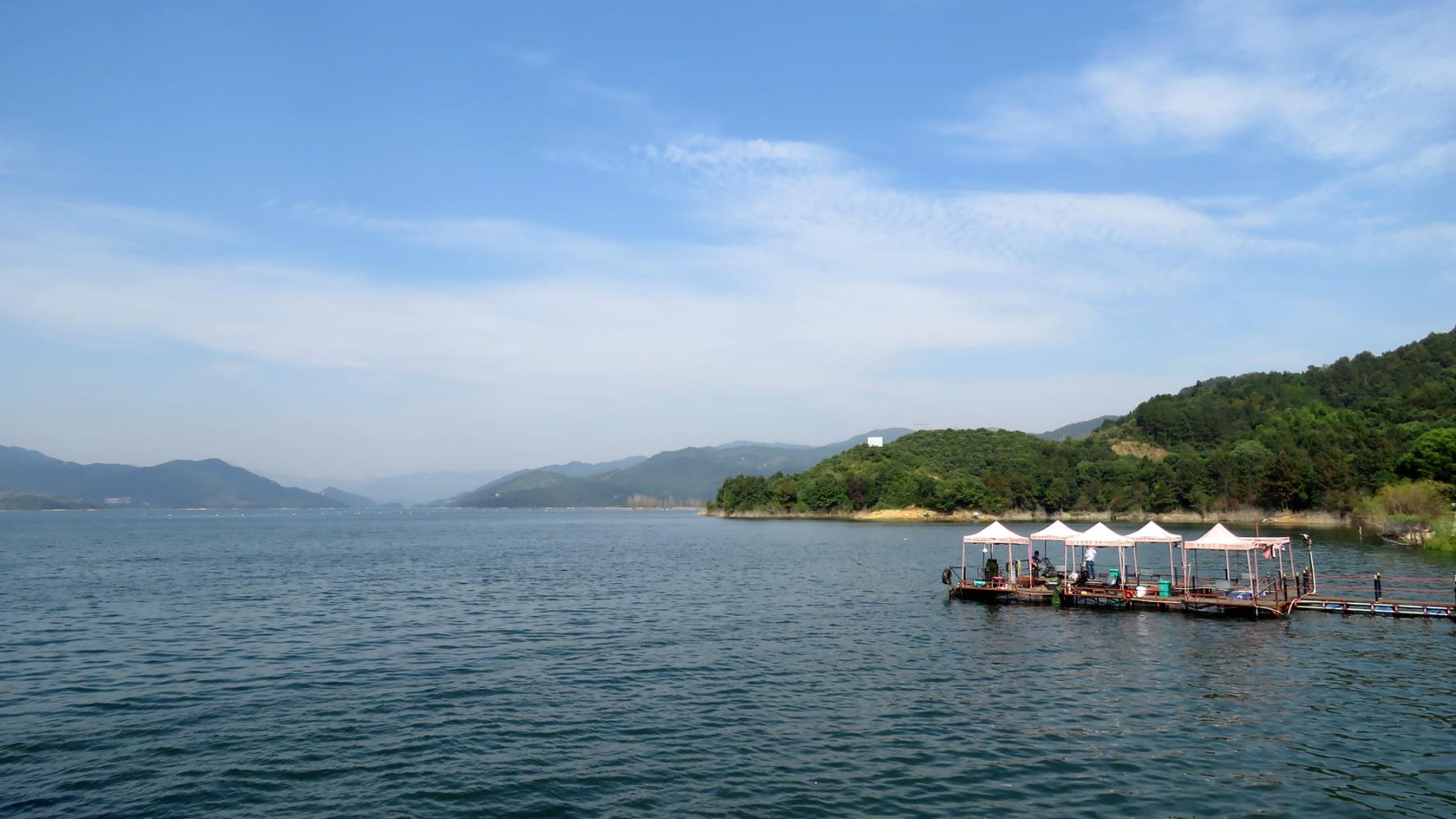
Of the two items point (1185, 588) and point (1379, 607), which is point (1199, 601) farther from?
point (1379, 607)

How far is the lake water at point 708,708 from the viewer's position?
19.3 metres

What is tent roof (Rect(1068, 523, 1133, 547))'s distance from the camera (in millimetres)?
50281

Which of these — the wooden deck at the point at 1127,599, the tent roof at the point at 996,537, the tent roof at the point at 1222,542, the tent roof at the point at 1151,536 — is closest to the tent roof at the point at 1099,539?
the tent roof at the point at 1151,536

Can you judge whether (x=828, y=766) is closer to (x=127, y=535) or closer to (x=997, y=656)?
(x=997, y=656)

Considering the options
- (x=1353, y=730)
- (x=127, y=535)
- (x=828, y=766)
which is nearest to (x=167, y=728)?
(x=828, y=766)

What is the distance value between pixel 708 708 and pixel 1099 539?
33267 millimetres

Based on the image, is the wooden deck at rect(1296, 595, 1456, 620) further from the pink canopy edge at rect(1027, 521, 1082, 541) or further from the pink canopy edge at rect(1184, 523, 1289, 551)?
the pink canopy edge at rect(1027, 521, 1082, 541)

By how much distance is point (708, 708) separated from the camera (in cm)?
2619

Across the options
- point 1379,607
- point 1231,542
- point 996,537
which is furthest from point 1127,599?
point 1379,607

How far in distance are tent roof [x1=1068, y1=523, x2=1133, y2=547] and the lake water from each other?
460 cm

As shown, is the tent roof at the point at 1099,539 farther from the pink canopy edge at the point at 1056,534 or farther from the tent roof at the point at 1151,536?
the tent roof at the point at 1151,536

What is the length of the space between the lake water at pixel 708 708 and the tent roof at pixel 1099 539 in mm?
4604

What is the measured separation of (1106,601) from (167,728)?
46.5 meters

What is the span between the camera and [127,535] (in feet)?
474
